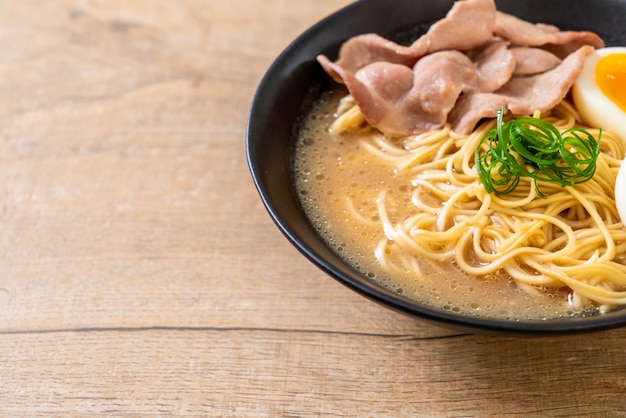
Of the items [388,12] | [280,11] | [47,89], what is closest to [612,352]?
[388,12]

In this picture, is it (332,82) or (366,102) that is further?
(332,82)

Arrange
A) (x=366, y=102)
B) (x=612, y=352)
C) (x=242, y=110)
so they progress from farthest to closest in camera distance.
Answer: (x=242, y=110)
(x=366, y=102)
(x=612, y=352)

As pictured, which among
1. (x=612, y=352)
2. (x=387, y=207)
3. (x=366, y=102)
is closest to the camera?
(x=612, y=352)

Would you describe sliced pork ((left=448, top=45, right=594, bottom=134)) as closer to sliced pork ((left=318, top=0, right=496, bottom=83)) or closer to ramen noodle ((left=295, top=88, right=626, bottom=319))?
ramen noodle ((left=295, top=88, right=626, bottom=319))

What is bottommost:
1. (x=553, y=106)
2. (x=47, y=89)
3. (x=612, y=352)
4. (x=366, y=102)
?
(x=47, y=89)

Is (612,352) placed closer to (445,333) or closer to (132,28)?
(445,333)

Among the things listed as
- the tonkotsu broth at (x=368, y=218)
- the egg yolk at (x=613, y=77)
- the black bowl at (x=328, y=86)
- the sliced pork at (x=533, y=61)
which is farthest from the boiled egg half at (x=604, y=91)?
the tonkotsu broth at (x=368, y=218)

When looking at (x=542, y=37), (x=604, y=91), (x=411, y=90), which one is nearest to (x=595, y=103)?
(x=604, y=91)
